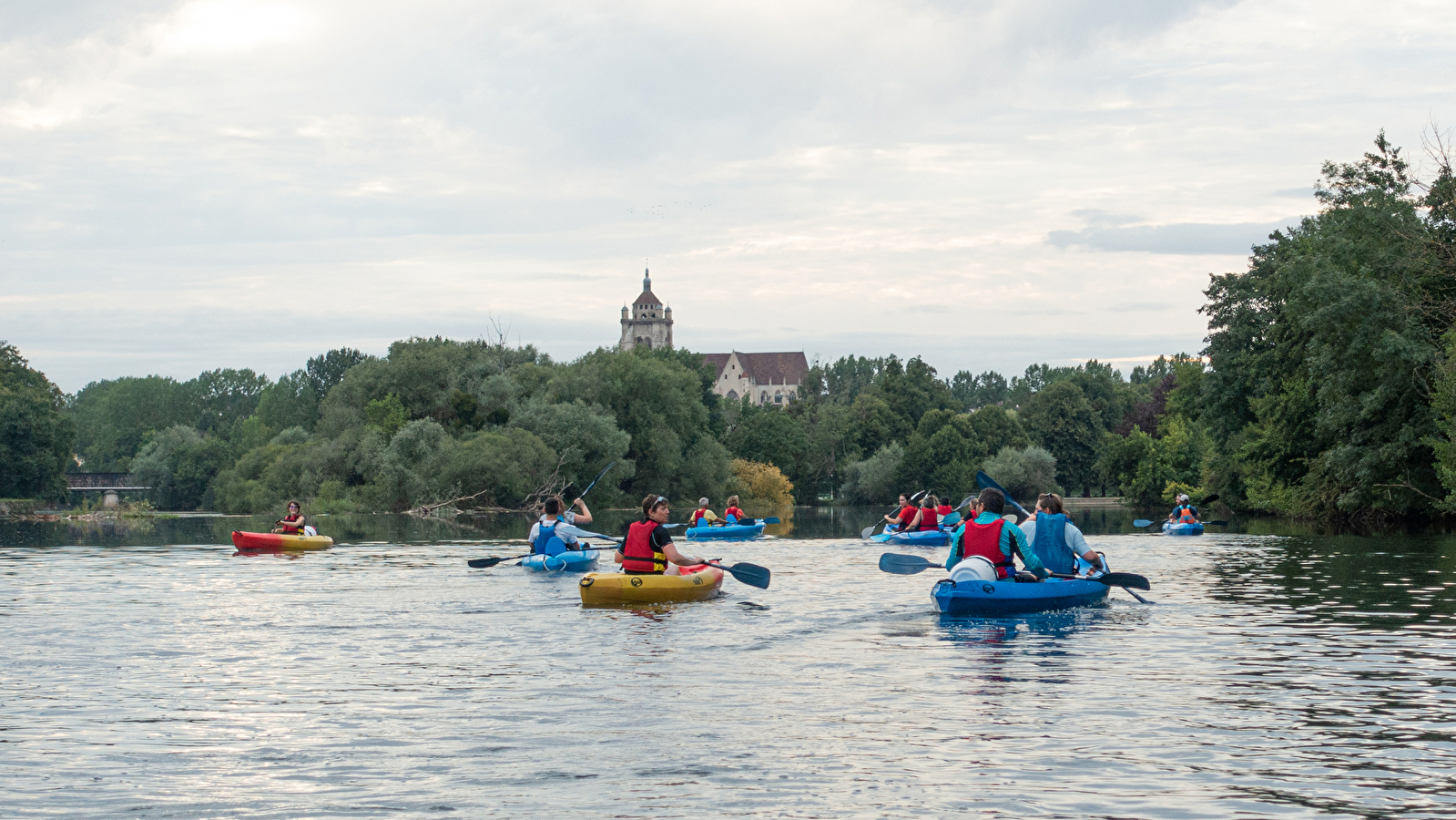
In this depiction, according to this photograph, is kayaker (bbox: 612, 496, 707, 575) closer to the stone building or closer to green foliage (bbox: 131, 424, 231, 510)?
green foliage (bbox: 131, 424, 231, 510)

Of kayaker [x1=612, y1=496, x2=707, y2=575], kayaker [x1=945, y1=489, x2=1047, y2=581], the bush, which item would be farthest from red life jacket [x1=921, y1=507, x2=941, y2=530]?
the bush

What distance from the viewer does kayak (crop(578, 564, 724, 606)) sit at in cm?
1611

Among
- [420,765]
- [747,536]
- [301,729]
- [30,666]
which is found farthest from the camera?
[747,536]

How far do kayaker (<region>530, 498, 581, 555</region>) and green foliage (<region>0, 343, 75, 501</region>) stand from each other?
178ft

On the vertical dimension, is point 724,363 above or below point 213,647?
above

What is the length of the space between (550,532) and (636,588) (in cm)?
649

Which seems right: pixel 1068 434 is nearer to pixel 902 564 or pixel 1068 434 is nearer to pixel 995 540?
pixel 902 564

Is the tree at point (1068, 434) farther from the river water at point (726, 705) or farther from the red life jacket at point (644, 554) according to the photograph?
the red life jacket at point (644, 554)

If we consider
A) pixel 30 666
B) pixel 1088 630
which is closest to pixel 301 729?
pixel 30 666

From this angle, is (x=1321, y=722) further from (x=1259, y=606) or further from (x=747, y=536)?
(x=747, y=536)

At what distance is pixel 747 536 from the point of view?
3578 cm

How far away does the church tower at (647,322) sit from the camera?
170 m

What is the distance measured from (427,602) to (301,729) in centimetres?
898

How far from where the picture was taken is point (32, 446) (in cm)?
6738
